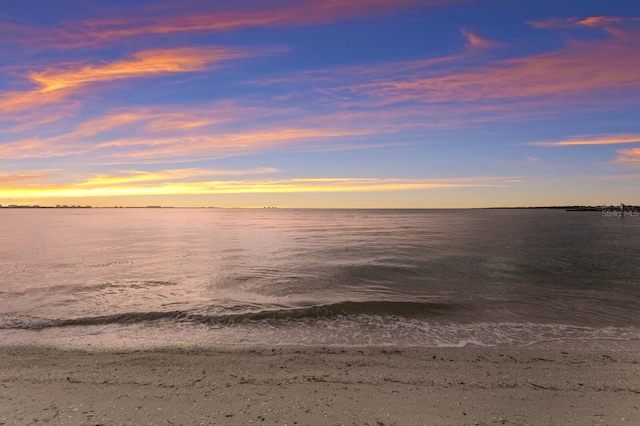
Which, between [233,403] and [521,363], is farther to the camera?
[521,363]

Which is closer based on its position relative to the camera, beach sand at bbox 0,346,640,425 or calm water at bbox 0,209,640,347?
beach sand at bbox 0,346,640,425

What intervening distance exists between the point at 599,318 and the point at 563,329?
287 cm

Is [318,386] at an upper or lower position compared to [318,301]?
upper

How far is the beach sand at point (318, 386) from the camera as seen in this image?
6457 mm

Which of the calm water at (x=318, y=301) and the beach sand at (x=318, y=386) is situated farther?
the calm water at (x=318, y=301)

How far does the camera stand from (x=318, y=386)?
773 cm

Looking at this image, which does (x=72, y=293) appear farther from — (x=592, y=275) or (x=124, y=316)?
(x=592, y=275)

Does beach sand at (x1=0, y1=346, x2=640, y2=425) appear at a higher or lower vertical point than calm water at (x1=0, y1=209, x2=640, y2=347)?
higher

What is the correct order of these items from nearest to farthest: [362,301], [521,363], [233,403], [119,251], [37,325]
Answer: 1. [233,403]
2. [521,363]
3. [37,325]
4. [362,301]
5. [119,251]

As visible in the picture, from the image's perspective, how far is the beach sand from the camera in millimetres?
6457

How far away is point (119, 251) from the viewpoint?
37938 millimetres

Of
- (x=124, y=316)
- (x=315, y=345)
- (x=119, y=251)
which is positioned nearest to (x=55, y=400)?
(x=315, y=345)

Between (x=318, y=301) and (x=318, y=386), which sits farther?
(x=318, y=301)

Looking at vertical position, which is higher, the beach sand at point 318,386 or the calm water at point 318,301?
the beach sand at point 318,386
